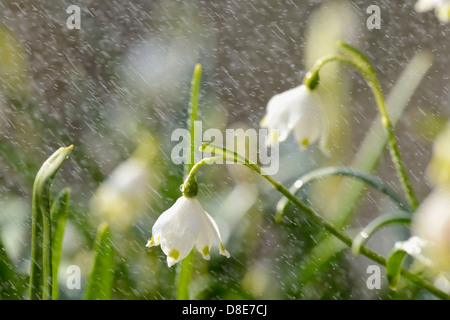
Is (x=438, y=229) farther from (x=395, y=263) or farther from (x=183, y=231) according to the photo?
(x=183, y=231)

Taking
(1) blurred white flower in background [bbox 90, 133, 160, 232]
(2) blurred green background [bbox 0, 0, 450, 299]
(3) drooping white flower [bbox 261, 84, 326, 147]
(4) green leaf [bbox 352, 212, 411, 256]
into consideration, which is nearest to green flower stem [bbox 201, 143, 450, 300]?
(4) green leaf [bbox 352, 212, 411, 256]

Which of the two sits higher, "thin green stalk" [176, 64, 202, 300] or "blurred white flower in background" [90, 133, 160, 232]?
"thin green stalk" [176, 64, 202, 300]

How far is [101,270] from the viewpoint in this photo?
798 millimetres

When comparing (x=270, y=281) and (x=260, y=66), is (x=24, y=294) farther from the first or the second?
(x=260, y=66)

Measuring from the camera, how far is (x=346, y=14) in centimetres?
171

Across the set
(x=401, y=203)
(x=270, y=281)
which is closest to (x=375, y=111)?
(x=270, y=281)

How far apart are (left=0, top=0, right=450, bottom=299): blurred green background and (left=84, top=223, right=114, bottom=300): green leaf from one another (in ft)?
0.44

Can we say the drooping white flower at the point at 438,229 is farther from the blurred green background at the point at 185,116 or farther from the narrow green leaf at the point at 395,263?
the blurred green background at the point at 185,116

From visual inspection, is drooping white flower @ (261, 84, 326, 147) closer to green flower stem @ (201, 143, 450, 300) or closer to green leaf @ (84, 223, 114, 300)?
green flower stem @ (201, 143, 450, 300)

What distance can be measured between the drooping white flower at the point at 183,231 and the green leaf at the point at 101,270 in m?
0.15

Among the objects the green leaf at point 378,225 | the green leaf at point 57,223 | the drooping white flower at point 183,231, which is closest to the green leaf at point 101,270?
the green leaf at point 57,223

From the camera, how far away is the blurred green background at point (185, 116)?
3.65ft

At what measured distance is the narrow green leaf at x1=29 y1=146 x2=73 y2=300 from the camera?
0.63m

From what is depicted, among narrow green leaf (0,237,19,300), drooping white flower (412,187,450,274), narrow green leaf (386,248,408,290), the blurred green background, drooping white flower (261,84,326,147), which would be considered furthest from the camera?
the blurred green background
